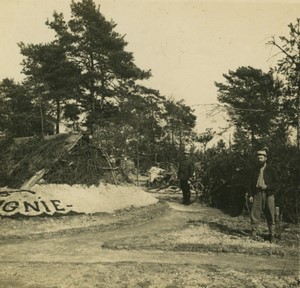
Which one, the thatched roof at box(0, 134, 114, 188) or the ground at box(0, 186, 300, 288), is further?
the thatched roof at box(0, 134, 114, 188)

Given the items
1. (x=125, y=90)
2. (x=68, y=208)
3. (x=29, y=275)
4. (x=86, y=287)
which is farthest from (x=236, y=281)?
(x=125, y=90)

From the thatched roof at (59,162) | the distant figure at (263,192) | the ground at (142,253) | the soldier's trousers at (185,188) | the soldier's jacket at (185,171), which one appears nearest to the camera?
the ground at (142,253)

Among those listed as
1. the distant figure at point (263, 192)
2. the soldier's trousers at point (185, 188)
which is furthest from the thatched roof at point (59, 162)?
the distant figure at point (263, 192)

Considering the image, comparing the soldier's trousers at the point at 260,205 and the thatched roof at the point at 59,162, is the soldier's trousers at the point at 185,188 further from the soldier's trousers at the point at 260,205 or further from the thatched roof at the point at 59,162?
the soldier's trousers at the point at 260,205

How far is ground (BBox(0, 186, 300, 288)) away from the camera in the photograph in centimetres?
546

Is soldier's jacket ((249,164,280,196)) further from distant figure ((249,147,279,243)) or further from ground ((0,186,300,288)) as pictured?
ground ((0,186,300,288))

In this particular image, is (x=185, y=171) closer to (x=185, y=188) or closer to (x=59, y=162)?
(x=185, y=188)

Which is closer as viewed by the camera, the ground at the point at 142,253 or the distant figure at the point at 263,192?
→ the ground at the point at 142,253

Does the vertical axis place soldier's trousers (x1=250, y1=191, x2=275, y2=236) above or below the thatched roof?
below

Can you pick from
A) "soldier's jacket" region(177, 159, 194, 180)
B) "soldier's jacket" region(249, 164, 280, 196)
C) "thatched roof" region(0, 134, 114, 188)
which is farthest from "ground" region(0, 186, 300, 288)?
"soldier's jacket" region(177, 159, 194, 180)

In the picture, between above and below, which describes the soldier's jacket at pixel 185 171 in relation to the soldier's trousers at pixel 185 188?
above

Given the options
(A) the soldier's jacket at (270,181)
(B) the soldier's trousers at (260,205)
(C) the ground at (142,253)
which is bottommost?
(C) the ground at (142,253)

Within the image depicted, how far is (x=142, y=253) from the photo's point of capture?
7102mm

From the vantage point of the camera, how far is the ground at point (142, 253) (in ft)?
17.9
